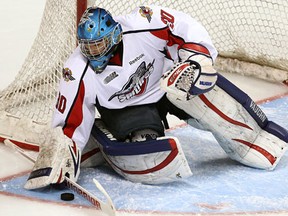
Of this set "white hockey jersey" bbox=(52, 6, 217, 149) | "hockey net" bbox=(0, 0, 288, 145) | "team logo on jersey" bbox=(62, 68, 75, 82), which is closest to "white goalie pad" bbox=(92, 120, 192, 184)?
"white hockey jersey" bbox=(52, 6, 217, 149)

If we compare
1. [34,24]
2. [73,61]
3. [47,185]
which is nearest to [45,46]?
[73,61]

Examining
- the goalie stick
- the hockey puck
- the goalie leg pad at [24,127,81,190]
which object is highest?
the goalie leg pad at [24,127,81,190]

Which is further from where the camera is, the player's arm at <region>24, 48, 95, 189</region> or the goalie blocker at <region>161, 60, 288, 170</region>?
the goalie blocker at <region>161, 60, 288, 170</region>

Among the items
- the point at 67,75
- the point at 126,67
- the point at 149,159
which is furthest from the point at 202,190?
the point at 67,75

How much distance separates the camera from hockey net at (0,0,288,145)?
10.9ft

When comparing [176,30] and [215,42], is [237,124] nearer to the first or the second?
[176,30]

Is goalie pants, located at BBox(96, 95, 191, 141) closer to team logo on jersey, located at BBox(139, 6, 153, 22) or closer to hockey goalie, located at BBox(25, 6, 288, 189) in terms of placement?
hockey goalie, located at BBox(25, 6, 288, 189)

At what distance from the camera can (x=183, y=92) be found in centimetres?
266

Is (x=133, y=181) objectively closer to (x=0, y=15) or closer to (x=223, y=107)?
(x=223, y=107)

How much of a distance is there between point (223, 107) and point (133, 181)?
39 centimetres

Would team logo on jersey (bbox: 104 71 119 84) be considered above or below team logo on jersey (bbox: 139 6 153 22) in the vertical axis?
below

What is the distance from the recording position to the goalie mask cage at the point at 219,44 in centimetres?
334

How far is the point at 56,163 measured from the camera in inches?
107

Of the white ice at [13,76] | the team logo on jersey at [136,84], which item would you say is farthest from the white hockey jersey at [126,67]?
the white ice at [13,76]
